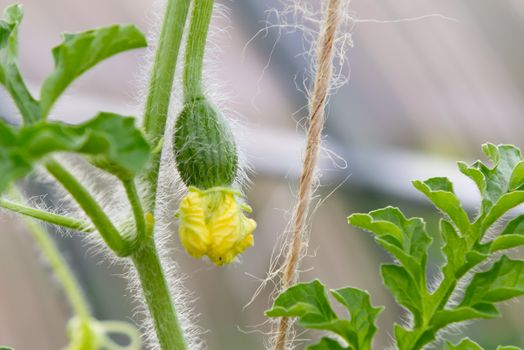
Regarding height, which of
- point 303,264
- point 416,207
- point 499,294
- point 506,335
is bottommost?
point 506,335

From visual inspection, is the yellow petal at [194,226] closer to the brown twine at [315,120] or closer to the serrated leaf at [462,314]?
the brown twine at [315,120]

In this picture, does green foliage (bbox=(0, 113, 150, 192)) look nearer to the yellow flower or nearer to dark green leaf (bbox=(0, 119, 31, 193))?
dark green leaf (bbox=(0, 119, 31, 193))

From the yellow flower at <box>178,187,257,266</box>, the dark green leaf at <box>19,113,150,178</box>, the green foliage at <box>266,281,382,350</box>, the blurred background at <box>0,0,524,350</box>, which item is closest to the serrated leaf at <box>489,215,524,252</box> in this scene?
the green foliage at <box>266,281,382,350</box>

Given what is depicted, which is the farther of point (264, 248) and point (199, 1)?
point (264, 248)

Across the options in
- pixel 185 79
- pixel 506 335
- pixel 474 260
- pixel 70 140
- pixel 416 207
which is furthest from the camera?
pixel 506 335

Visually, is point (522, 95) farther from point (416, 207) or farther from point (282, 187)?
point (282, 187)

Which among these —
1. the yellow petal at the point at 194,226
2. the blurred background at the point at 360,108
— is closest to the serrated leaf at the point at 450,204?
the yellow petal at the point at 194,226

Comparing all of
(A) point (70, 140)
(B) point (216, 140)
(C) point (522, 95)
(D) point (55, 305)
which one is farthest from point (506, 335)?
(A) point (70, 140)
